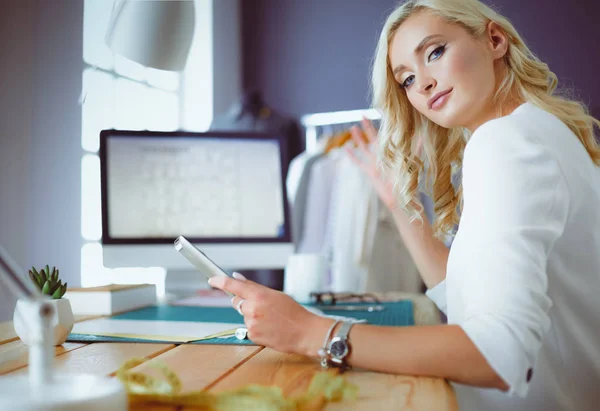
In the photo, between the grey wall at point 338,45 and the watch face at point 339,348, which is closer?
the watch face at point 339,348

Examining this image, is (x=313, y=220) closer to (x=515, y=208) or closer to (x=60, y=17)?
(x=60, y=17)

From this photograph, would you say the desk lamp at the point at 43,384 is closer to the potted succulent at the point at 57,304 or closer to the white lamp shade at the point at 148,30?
the potted succulent at the point at 57,304

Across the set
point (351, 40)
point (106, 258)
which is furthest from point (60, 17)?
point (351, 40)

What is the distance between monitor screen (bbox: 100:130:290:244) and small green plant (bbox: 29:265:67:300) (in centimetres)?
83

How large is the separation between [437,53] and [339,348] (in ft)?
1.91

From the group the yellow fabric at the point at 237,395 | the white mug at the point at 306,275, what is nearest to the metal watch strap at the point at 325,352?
the yellow fabric at the point at 237,395

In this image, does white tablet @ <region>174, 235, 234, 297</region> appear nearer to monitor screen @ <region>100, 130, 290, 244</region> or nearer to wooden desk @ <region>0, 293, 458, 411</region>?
wooden desk @ <region>0, 293, 458, 411</region>

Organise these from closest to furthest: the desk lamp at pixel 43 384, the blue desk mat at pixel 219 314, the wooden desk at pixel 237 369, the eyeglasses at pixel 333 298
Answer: the desk lamp at pixel 43 384, the wooden desk at pixel 237 369, the blue desk mat at pixel 219 314, the eyeglasses at pixel 333 298

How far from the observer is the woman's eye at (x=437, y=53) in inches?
41.4

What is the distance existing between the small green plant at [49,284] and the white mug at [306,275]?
0.79 meters

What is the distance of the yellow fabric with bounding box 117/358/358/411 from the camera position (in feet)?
1.67

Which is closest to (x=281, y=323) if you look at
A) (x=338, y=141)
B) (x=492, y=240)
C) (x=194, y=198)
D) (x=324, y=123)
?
(x=492, y=240)

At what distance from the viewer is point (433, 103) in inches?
42.6

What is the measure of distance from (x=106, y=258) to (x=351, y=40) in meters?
3.30
